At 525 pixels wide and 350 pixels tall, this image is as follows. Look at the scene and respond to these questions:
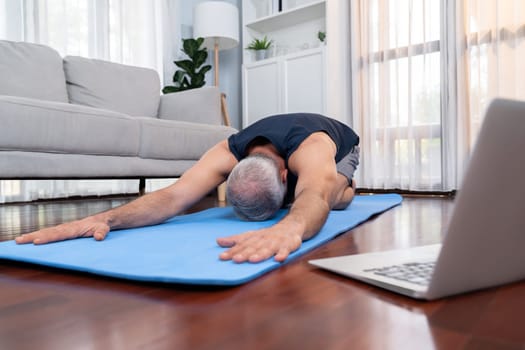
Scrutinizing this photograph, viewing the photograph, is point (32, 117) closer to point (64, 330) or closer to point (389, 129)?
point (64, 330)

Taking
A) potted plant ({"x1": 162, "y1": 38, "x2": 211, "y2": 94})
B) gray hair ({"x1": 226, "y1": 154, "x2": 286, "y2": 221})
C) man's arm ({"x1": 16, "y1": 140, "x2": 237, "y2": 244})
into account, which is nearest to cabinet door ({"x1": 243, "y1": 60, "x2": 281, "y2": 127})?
potted plant ({"x1": 162, "y1": 38, "x2": 211, "y2": 94})

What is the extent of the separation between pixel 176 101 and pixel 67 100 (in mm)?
749

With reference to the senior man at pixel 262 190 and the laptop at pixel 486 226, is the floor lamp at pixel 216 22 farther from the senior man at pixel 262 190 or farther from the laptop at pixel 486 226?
the laptop at pixel 486 226

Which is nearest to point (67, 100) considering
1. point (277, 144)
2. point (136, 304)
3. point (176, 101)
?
point (176, 101)

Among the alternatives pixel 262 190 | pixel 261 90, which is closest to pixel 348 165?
pixel 262 190

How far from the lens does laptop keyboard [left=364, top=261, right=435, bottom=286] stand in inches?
26.2

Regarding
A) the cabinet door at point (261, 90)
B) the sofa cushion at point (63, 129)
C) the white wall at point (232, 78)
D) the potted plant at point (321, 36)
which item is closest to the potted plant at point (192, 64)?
the cabinet door at point (261, 90)

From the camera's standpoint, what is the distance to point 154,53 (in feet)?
12.9

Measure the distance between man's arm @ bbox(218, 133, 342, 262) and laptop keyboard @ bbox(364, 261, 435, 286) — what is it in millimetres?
196

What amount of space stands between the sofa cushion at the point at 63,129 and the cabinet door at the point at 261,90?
5.84 feet

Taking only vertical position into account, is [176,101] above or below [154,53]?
below

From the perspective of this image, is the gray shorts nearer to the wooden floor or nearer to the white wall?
the wooden floor

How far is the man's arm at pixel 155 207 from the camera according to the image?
1.11 metres

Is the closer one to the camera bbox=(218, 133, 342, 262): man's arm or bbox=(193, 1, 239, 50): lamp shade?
bbox=(218, 133, 342, 262): man's arm
